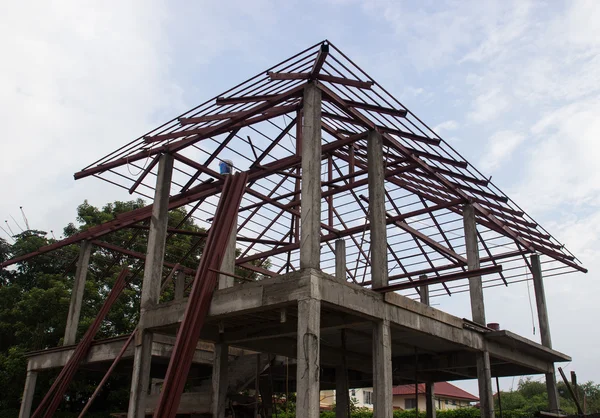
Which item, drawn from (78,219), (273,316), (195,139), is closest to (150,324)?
(273,316)

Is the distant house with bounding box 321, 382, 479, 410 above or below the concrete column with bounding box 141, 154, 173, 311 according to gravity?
below

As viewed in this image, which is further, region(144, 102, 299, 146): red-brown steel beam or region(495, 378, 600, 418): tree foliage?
region(495, 378, 600, 418): tree foliage

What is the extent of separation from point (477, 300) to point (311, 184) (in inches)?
383

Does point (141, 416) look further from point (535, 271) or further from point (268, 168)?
point (535, 271)

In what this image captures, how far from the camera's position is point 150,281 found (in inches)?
627

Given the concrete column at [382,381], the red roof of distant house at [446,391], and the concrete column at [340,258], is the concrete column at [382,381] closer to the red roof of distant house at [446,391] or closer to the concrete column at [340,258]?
the concrete column at [340,258]

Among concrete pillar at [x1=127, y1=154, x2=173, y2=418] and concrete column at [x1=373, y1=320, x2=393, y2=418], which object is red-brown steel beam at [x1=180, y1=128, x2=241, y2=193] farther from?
concrete column at [x1=373, y1=320, x2=393, y2=418]

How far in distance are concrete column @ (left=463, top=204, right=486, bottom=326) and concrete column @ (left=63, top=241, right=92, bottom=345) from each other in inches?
563

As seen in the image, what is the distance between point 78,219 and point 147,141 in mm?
16159

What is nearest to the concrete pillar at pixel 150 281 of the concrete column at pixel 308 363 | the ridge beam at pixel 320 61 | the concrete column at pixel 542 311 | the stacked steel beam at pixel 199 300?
the stacked steel beam at pixel 199 300

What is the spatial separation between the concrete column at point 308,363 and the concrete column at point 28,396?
46.5ft

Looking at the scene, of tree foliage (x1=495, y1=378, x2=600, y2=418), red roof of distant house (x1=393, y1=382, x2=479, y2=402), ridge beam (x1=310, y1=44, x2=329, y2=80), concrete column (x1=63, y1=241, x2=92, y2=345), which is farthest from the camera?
red roof of distant house (x1=393, y1=382, x2=479, y2=402)

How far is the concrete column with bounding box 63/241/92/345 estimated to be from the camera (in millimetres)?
22109

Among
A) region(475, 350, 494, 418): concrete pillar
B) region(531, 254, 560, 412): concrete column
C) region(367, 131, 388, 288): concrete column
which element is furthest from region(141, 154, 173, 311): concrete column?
region(531, 254, 560, 412): concrete column
